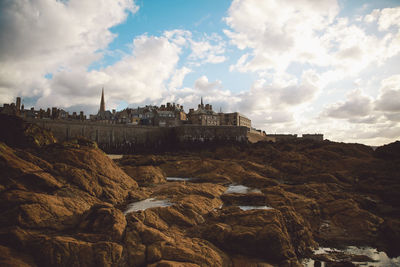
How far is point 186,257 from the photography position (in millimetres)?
5273

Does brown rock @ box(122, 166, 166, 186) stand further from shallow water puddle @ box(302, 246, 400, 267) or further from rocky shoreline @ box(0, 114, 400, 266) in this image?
shallow water puddle @ box(302, 246, 400, 267)

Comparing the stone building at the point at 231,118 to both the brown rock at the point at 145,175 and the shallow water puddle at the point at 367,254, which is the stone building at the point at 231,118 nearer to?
the brown rock at the point at 145,175

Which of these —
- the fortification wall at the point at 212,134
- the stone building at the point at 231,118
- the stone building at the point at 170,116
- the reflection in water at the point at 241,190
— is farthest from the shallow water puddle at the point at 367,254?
the stone building at the point at 231,118

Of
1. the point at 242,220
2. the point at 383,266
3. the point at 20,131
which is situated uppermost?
the point at 20,131

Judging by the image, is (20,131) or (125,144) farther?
(125,144)

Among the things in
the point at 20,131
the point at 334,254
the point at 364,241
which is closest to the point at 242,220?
the point at 334,254

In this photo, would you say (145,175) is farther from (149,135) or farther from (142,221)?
(149,135)

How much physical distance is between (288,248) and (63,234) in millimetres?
5585

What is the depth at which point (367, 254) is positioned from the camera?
7805mm

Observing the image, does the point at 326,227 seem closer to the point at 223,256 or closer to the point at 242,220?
the point at 242,220

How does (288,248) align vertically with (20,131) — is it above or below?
below

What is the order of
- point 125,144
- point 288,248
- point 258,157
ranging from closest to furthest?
point 288,248
point 258,157
point 125,144

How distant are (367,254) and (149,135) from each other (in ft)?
129

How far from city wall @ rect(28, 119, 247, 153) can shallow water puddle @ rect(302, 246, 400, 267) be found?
Answer: 114ft
